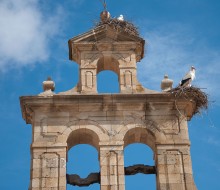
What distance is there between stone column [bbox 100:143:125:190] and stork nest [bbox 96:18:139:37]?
3470mm

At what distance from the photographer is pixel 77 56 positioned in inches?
706

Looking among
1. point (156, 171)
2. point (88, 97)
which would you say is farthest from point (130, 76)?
point (156, 171)

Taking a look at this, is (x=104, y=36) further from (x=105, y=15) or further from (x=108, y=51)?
(x=105, y=15)

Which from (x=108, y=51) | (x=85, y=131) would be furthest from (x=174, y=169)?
(x=108, y=51)

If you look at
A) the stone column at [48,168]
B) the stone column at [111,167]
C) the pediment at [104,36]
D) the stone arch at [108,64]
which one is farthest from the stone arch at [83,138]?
the pediment at [104,36]

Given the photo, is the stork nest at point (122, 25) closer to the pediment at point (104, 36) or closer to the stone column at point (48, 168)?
the pediment at point (104, 36)

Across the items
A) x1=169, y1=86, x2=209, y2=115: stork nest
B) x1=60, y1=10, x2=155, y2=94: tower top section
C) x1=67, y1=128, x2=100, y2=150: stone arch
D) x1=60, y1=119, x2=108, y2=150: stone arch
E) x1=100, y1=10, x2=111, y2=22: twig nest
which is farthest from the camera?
x1=100, y1=10, x2=111, y2=22: twig nest

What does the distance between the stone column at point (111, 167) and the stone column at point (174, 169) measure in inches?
33.1

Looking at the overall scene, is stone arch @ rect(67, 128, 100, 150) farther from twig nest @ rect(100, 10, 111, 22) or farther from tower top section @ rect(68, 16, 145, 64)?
twig nest @ rect(100, 10, 111, 22)

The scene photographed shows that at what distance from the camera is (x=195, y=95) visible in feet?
55.1

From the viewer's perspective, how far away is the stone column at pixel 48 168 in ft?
50.7

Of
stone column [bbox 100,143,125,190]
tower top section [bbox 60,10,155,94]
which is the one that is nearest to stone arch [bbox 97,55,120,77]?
tower top section [bbox 60,10,155,94]

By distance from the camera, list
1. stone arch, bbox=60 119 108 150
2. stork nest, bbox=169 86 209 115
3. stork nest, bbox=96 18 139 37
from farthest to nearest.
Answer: stork nest, bbox=96 18 139 37
stork nest, bbox=169 86 209 115
stone arch, bbox=60 119 108 150

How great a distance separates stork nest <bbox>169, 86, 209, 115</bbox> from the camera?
16.7 metres
